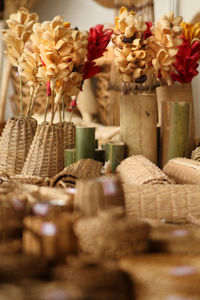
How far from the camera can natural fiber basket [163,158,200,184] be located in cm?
179

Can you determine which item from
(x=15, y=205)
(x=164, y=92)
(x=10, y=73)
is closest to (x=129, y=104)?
(x=164, y=92)

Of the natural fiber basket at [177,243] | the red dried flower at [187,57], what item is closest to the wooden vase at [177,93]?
the red dried flower at [187,57]

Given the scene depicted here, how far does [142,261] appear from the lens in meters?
0.80

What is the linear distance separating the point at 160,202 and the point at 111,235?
692 millimetres

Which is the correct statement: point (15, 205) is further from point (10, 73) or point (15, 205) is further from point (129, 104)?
point (10, 73)

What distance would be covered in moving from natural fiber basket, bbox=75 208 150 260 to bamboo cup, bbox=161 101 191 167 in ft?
3.99

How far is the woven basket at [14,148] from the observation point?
2033 millimetres

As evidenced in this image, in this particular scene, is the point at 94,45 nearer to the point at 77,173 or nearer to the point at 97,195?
the point at 77,173

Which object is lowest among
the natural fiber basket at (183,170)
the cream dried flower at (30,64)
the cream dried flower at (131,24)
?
the natural fiber basket at (183,170)

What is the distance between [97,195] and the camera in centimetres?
100

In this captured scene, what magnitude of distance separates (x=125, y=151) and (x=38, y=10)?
271 cm

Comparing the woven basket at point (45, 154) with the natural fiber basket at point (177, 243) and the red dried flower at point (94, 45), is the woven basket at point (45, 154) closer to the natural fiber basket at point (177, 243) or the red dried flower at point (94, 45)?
the red dried flower at point (94, 45)

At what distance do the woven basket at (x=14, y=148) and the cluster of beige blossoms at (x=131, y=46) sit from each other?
532 mm

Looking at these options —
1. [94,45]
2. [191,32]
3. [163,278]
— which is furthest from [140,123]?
[163,278]
